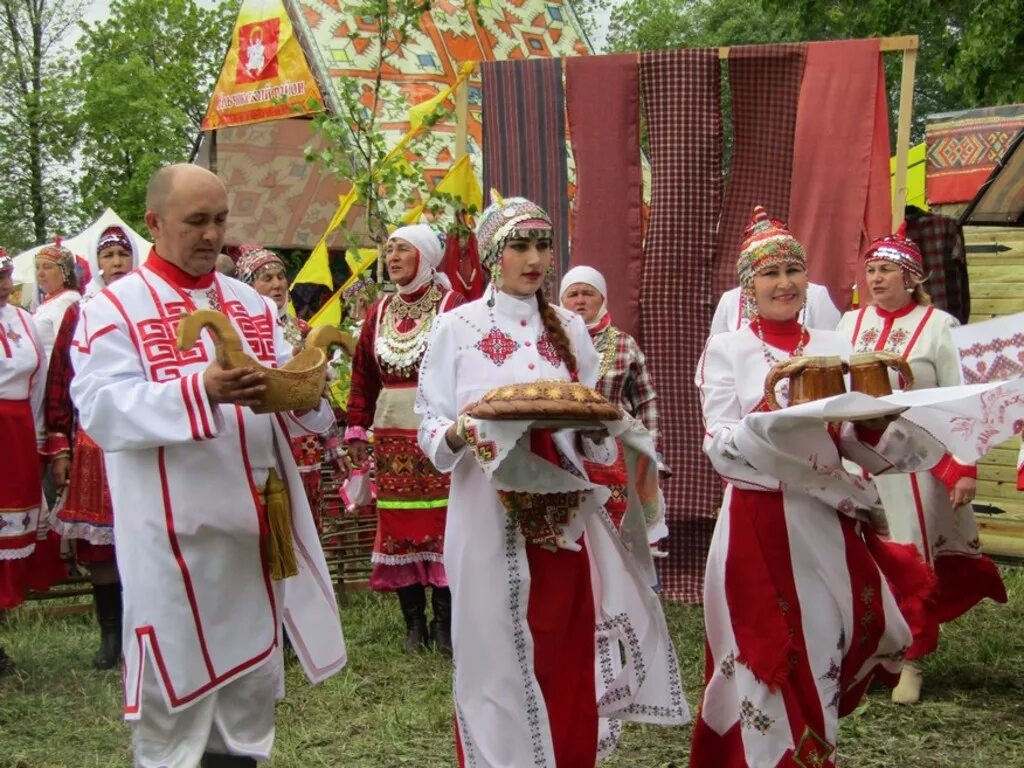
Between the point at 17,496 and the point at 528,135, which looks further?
the point at 528,135

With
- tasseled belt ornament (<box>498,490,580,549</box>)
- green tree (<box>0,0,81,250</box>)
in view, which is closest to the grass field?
tasseled belt ornament (<box>498,490,580,549</box>)

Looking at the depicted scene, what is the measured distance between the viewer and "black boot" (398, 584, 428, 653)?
22.3 feet

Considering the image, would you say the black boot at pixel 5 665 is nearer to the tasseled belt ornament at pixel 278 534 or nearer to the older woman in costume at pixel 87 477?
the older woman in costume at pixel 87 477

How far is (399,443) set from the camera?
6.60 m

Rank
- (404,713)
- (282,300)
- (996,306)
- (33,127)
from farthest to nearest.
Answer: (33,127) → (996,306) → (282,300) → (404,713)

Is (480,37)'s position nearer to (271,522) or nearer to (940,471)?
(940,471)

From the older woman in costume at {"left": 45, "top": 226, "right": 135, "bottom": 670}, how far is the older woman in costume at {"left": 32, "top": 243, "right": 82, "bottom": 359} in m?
0.94

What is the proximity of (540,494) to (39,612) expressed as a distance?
4.80 meters

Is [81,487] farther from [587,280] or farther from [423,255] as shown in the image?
[587,280]

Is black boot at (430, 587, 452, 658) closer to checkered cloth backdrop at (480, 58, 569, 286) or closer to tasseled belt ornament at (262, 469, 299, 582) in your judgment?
checkered cloth backdrop at (480, 58, 569, 286)

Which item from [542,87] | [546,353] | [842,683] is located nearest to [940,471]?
[842,683]

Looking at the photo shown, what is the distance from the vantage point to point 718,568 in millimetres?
4496

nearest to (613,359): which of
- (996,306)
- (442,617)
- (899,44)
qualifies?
(442,617)

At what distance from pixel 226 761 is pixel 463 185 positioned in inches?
187
